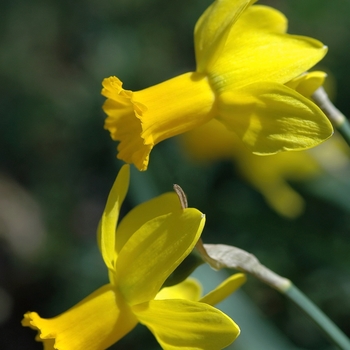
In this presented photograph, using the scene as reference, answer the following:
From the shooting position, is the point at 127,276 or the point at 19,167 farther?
the point at 19,167

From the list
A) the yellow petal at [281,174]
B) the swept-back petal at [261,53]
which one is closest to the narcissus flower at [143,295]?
the swept-back petal at [261,53]

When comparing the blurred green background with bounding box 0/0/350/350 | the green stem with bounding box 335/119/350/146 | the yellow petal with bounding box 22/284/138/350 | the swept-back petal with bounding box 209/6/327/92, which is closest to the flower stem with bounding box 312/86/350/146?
the green stem with bounding box 335/119/350/146

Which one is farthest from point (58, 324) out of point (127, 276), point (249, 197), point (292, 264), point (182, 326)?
point (249, 197)

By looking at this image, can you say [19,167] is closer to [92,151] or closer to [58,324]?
[92,151]

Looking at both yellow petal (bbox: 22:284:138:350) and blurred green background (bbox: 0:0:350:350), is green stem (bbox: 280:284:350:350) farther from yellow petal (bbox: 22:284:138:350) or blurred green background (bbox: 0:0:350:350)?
blurred green background (bbox: 0:0:350:350)

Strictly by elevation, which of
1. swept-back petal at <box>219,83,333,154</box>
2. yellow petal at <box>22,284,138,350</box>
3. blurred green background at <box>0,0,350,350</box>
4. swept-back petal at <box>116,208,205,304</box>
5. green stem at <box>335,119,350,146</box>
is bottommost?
blurred green background at <box>0,0,350,350</box>

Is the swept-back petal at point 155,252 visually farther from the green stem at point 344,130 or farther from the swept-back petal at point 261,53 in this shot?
the green stem at point 344,130
